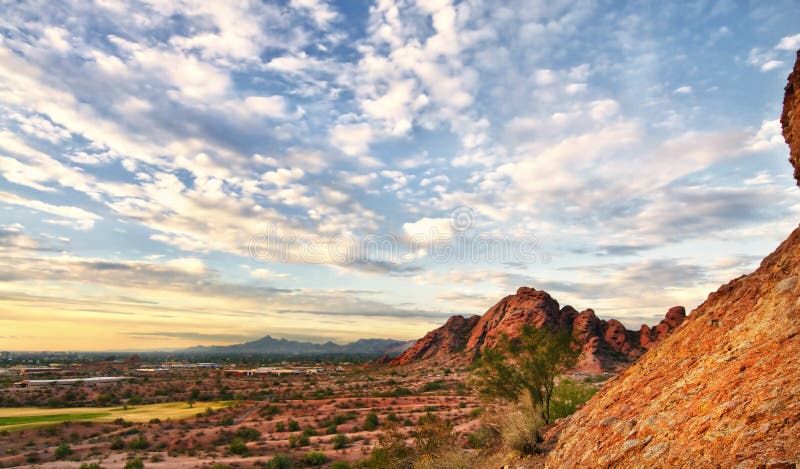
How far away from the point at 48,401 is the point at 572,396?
64.6 metres

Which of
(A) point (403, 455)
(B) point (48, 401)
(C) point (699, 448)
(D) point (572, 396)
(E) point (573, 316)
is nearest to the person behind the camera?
(C) point (699, 448)

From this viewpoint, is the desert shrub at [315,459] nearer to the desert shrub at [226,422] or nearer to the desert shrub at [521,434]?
the desert shrub at [521,434]

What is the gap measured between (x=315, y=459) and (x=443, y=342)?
97596 millimetres

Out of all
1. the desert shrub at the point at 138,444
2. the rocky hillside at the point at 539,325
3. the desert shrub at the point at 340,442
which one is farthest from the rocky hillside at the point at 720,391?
the rocky hillside at the point at 539,325

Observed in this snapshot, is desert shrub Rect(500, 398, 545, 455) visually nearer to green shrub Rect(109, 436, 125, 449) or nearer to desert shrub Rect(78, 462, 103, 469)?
desert shrub Rect(78, 462, 103, 469)

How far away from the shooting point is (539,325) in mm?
93062

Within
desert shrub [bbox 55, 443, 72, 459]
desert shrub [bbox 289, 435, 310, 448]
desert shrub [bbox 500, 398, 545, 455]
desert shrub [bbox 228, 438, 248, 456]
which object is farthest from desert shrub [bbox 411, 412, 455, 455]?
desert shrub [bbox 55, 443, 72, 459]

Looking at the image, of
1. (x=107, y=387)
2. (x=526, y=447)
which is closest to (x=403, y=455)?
(x=526, y=447)

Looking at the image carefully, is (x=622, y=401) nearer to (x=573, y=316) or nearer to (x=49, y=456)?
(x=49, y=456)

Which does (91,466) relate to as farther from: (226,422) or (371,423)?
(371,423)

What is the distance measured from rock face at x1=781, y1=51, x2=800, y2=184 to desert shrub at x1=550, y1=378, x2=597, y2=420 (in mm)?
14219

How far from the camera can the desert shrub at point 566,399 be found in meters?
20.9

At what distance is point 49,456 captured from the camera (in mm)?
26984

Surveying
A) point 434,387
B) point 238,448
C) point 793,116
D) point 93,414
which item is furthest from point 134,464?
point 434,387
